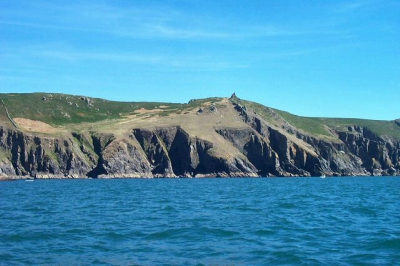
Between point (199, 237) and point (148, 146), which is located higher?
point (148, 146)

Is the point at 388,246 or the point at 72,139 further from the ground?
the point at 72,139

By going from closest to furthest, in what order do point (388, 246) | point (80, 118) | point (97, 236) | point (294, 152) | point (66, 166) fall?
1. point (388, 246)
2. point (97, 236)
3. point (66, 166)
4. point (294, 152)
5. point (80, 118)

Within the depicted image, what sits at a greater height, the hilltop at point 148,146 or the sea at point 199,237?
the hilltop at point 148,146

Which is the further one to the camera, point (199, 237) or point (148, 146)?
point (148, 146)

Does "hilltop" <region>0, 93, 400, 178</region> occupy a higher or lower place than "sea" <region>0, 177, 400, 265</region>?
higher

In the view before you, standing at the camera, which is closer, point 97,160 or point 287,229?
point 287,229

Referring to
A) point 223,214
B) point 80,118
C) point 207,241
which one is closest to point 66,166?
point 80,118

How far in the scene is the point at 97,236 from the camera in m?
27.2

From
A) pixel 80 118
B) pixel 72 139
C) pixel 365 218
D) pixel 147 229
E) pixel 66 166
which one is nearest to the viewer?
pixel 147 229

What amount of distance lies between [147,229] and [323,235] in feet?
32.7

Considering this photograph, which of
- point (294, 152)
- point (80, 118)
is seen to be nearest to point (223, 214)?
point (294, 152)

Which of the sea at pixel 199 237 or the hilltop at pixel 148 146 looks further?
the hilltop at pixel 148 146

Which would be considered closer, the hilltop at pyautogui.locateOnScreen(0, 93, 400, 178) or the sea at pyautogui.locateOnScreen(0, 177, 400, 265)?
the sea at pyautogui.locateOnScreen(0, 177, 400, 265)

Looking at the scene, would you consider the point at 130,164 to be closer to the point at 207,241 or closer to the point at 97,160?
the point at 97,160
